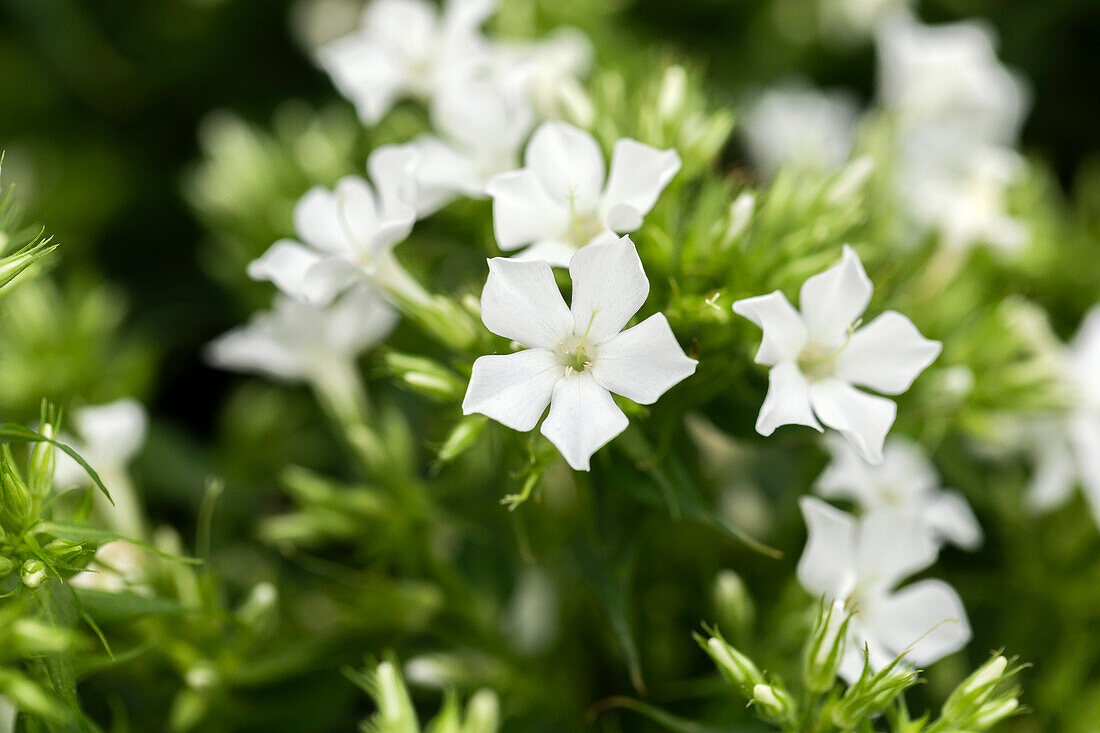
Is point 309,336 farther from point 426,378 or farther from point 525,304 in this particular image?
point 525,304

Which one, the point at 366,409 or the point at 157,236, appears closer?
the point at 366,409

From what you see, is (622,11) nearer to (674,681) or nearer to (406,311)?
(406,311)

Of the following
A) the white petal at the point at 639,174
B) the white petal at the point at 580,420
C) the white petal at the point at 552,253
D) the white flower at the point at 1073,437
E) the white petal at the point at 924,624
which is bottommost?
the white flower at the point at 1073,437

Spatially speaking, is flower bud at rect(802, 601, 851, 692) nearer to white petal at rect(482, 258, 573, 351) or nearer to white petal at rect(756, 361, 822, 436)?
white petal at rect(756, 361, 822, 436)

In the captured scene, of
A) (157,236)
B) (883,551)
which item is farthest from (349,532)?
(157,236)

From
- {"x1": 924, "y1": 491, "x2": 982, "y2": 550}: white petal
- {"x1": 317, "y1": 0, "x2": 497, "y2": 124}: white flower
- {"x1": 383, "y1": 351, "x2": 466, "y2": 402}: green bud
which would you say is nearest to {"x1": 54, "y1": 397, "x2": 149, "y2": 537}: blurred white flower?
{"x1": 383, "y1": 351, "x2": 466, "y2": 402}: green bud

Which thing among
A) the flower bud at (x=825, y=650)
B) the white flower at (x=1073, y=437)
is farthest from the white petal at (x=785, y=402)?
the white flower at (x=1073, y=437)

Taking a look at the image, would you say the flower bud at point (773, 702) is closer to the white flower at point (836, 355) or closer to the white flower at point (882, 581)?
the white flower at point (882, 581)
